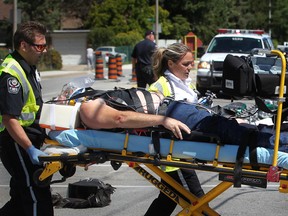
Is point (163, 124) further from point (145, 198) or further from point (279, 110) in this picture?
point (145, 198)

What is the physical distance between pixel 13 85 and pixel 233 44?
574 inches

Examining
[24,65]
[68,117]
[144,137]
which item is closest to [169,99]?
[144,137]

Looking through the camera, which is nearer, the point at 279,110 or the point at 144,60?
the point at 279,110

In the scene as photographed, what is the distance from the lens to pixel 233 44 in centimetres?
1833

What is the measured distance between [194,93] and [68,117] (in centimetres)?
111

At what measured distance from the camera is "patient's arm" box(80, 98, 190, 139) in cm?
405

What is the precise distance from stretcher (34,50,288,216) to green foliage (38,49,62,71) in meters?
34.6

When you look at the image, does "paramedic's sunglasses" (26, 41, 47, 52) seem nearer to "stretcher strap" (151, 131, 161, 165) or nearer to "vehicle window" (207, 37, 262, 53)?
"stretcher strap" (151, 131, 161, 165)

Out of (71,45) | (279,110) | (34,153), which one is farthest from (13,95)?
(71,45)

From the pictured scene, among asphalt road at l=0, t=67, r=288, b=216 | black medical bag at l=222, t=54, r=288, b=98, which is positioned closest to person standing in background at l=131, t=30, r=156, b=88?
asphalt road at l=0, t=67, r=288, b=216

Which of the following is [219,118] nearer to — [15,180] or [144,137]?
[144,137]

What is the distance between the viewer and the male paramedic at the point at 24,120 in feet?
14.1

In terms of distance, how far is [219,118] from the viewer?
413cm

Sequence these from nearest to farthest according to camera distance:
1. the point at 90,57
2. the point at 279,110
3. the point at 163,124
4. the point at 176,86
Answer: the point at 279,110 < the point at 163,124 < the point at 176,86 < the point at 90,57
